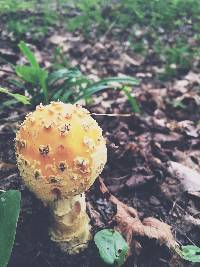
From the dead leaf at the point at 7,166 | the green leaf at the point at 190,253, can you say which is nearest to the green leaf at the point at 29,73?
the dead leaf at the point at 7,166

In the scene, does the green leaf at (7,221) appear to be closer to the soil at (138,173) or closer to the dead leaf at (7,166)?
the soil at (138,173)

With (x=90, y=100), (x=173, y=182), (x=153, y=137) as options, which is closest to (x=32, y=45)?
(x=90, y=100)

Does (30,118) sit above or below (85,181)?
above

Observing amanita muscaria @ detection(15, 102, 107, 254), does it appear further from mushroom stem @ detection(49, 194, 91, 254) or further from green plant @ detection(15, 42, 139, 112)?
green plant @ detection(15, 42, 139, 112)

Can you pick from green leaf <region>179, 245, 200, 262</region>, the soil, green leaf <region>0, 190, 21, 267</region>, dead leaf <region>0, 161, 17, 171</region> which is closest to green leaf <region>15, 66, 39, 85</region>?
the soil

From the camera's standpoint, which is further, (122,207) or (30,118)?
(122,207)

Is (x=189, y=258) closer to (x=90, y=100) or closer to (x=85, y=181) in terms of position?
(x=85, y=181)
